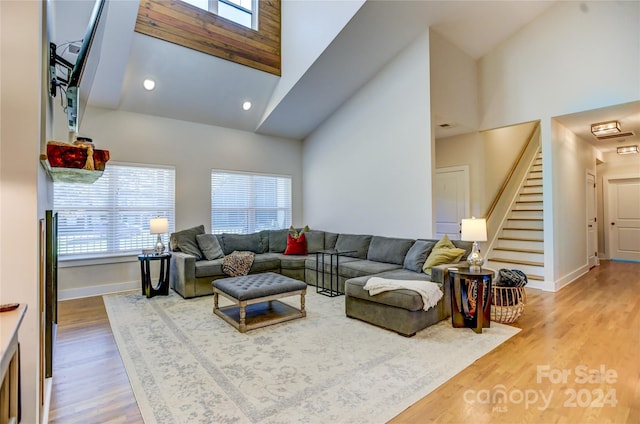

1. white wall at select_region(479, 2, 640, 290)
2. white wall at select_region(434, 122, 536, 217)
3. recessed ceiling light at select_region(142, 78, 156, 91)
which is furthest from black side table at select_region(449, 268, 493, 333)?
recessed ceiling light at select_region(142, 78, 156, 91)

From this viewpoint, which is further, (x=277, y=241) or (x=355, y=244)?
(x=277, y=241)

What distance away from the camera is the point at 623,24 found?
169 inches

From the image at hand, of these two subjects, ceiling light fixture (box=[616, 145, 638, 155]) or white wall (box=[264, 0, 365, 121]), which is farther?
ceiling light fixture (box=[616, 145, 638, 155])

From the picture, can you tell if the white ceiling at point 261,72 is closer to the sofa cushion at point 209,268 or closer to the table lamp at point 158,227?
the table lamp at point 158,227

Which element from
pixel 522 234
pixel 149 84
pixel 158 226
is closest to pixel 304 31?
pixel 149 84

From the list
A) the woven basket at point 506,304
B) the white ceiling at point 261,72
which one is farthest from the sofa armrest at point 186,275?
the woven basket at point 506,304

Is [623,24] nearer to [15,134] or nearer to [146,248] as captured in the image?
[15,134]

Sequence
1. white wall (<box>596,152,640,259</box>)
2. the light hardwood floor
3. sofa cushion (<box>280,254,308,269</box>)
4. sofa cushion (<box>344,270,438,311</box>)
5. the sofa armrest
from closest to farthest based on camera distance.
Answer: the light hardwood floor < sofa cushion (<box>344,270,438,311</box>) < the sofa armrest < sofa cushion (<box>280,254,308,269</box>) < white wall (<box>596,152,640,259</box>)

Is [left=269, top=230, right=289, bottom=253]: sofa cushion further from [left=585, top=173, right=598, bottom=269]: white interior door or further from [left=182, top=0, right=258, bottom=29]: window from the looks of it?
[left=585, top=173, right=598, bottom=269]: white interior door

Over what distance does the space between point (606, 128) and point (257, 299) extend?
589cm

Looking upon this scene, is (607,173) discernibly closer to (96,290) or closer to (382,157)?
(382,157)

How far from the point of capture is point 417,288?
322 cm

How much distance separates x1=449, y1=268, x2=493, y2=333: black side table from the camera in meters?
3.27

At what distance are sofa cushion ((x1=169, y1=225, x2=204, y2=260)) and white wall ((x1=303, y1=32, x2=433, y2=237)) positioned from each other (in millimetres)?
2591
